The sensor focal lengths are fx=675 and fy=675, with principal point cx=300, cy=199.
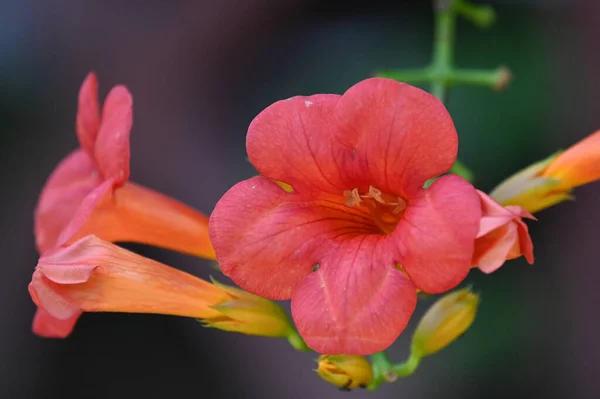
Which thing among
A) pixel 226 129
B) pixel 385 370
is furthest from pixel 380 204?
pixel 226 129

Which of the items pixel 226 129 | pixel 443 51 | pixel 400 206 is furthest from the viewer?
pixel 226 129

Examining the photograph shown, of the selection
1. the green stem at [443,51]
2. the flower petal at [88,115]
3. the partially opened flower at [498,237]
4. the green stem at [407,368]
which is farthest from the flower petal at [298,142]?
the green stem at [443,51]

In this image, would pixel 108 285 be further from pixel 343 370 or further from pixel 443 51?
pixel 443 51

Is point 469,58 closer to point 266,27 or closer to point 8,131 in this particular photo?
point 266,27

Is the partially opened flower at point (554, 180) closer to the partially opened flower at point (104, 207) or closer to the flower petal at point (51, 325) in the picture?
the partially opened flower at point (104, 207)

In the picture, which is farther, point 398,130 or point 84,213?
point 84,213

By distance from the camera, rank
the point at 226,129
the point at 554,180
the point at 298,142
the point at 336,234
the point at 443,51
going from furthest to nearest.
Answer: the point at 226,129
the point at 443,51
the point at 554,180
the point at 336,234
the point at 298,142

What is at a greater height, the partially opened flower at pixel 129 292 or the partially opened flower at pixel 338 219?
the partially opened flower at pixel 338 219

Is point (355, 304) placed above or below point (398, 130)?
below
